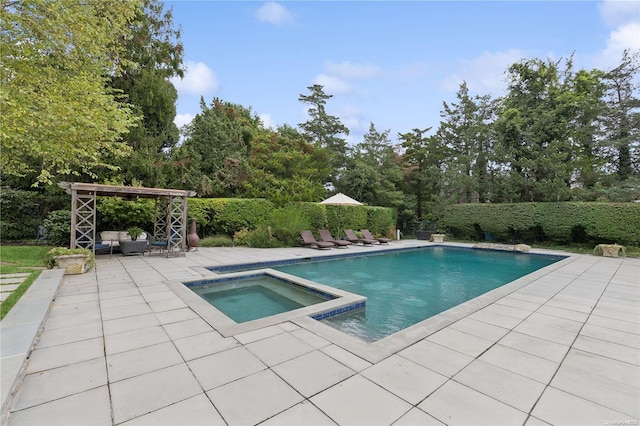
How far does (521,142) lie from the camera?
1728 centimetres

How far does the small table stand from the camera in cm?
898

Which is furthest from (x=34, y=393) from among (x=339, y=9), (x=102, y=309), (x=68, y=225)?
(x=339, y=9)

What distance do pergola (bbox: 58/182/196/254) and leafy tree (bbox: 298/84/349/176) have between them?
1610cm

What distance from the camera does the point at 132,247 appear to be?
9.05 meters

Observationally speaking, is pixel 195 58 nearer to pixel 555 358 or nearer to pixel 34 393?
pixel 34 393

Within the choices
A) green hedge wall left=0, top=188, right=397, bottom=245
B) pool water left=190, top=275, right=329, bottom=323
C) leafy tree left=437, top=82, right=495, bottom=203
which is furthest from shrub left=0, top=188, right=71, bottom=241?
leafy tree left=437, top=82, right=495, bottom=203

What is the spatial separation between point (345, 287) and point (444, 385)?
4513mm

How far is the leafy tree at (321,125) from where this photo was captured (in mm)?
25422

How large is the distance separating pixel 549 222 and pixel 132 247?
61.2ft

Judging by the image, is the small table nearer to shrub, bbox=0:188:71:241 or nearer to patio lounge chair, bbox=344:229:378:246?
shrub, bbox=0:188:71:241

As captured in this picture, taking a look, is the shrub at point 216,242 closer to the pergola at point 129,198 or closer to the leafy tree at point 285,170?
the pergola at point 129,198

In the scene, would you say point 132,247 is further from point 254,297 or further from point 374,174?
point 374,174

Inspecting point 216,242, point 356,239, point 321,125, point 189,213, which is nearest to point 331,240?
point 356,239

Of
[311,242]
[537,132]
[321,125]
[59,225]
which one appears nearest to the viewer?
[59,225]
